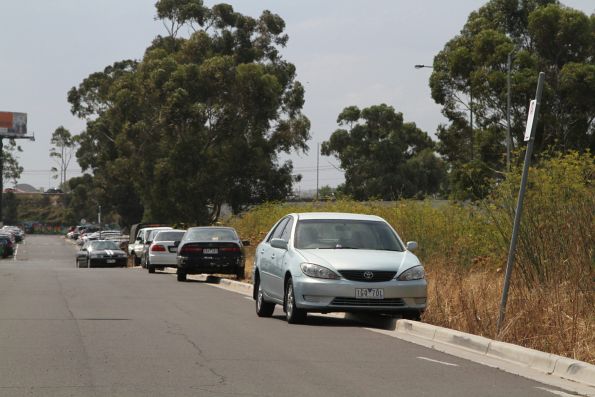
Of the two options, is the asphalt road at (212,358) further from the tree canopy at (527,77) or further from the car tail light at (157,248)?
the tree canopy at (527,77)

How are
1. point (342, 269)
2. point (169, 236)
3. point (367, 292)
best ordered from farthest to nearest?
1. point (169, 236)
2. point (342, 269)
3. point (367, 292)

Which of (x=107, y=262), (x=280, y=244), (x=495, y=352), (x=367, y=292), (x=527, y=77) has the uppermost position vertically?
(x=527, y=77)

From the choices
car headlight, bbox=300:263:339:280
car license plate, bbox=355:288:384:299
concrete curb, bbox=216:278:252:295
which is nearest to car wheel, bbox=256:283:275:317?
car headlight, bbox=300:263:339:280

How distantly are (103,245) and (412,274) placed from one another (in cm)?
3298

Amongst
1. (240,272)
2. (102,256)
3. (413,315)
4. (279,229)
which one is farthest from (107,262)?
(413,315)

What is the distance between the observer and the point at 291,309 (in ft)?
51.1

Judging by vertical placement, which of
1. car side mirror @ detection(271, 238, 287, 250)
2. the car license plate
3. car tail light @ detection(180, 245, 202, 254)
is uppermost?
car side mirror @ detection(271, 238, 287, 250)

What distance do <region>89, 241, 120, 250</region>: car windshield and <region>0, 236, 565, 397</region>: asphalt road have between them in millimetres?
27481

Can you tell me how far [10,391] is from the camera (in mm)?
9148

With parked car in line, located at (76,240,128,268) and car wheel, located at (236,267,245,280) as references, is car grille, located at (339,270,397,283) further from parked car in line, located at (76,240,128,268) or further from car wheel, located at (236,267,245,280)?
parked car in line, located at (76,240,128,268)

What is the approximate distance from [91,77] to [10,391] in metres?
76.0

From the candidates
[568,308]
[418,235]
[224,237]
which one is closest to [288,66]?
[224,237]

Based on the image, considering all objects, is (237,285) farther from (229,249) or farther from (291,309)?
(291,309)

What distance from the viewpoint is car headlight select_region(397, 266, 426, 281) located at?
49.3 feet
